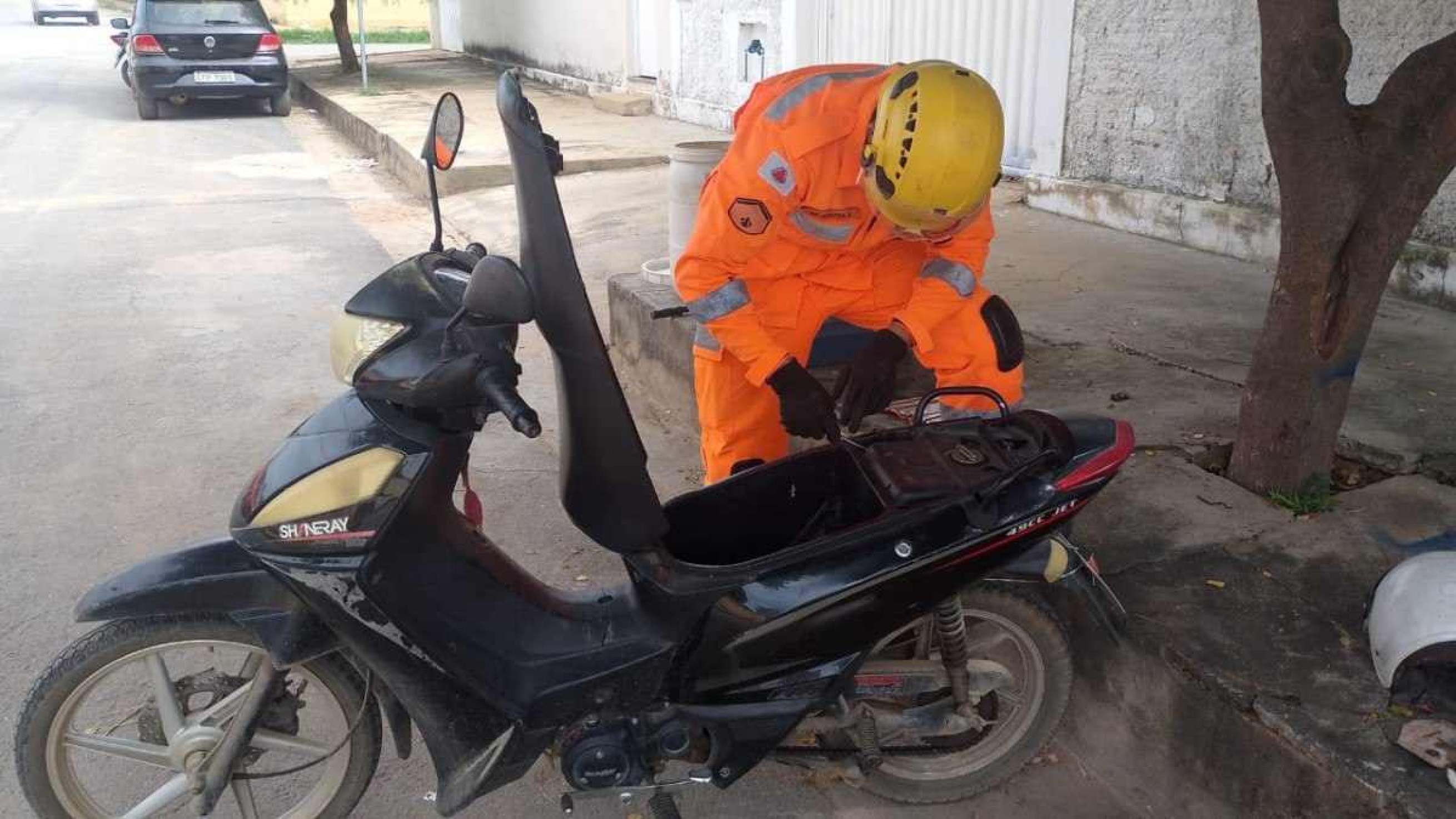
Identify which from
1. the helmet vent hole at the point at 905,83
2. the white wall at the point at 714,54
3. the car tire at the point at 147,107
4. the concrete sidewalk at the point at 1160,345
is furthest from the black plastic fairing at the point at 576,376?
the car tire at the point at 147,107

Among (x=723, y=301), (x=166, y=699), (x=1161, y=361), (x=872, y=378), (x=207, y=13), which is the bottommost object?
(x=166, y=699)

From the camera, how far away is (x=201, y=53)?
1446 cm

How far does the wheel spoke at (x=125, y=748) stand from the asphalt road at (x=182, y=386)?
0.90 ft

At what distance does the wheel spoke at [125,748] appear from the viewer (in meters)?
2.34

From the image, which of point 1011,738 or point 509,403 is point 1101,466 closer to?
point 1011,738

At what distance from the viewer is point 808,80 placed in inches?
116

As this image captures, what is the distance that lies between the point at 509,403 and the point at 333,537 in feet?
1.48

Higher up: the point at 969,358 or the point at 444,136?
the point at 444,136

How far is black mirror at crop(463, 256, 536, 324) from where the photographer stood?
1.81 metres

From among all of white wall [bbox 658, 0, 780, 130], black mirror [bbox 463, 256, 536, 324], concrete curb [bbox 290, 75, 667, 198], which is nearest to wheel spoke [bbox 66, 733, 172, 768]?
black mirror [bbox 463, 256, 536, 324]

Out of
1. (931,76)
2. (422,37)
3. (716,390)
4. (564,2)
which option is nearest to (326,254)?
(716,390)

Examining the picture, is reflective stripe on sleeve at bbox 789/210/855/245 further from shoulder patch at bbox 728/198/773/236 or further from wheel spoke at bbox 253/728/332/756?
wheel spoke at bbox 253/728/332/756

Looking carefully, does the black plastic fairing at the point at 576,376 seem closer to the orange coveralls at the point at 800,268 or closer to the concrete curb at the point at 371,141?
the orange coveralls at the point at 800,268

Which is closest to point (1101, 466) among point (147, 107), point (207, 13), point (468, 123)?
point (468, 123)
